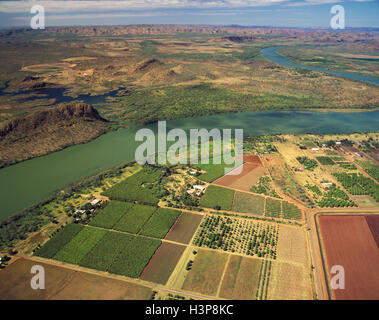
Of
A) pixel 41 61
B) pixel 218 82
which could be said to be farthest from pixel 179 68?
pixel 41 61

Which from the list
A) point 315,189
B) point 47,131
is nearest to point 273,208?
point 315,189

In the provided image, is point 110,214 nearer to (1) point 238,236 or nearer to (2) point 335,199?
(1) point 238,236

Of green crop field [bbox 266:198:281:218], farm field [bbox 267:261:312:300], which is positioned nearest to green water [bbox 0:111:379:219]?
green crop field [bbox 266:198:281:218]

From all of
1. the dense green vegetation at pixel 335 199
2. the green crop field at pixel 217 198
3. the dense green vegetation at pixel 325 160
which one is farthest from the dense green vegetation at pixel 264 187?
the dense green vegetation at pixel 325 160

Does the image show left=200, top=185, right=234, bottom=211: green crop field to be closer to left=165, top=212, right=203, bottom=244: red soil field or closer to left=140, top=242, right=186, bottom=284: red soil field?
left=165, top=212, right=203, bottom=244: red soil field

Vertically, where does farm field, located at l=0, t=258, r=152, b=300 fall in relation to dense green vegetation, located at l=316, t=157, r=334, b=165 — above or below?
below

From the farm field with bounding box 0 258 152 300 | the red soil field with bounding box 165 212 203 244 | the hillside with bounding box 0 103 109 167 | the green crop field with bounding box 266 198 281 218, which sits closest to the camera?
the farm field with bounding box 0 258 152 300

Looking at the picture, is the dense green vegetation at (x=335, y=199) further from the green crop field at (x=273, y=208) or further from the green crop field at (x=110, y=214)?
the green crop field at (x=110, y=214)

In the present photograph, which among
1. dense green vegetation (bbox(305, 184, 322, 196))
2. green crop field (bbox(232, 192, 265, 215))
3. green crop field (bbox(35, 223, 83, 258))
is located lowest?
green crop field (bbox(35, 223, 83, 258))
